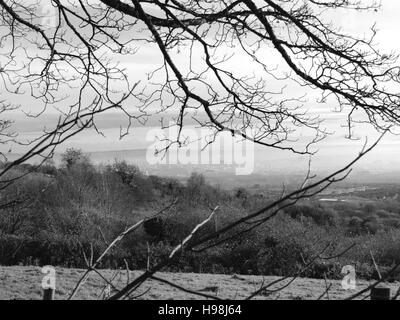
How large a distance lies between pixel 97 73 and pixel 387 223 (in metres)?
25.3

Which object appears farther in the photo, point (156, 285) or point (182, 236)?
point (182, 236)

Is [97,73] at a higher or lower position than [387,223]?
higher

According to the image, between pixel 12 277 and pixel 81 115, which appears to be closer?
pixel 81 115

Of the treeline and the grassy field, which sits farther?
the treeline

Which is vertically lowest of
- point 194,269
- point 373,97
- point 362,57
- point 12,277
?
point 194,269

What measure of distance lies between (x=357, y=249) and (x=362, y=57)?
1324cm

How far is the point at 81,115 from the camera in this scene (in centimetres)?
136

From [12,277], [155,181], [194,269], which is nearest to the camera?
[12,277]

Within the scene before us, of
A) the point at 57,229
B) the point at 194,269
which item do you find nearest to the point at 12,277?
the point at 194,269

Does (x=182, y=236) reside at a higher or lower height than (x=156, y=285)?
lower

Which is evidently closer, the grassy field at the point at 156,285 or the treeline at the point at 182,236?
the grassy field at the point at 156,285
